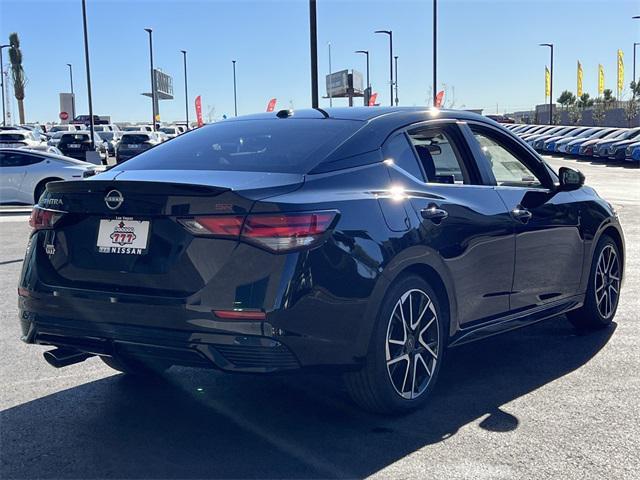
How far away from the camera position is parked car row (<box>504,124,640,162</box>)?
1403 inches

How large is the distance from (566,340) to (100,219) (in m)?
3.62

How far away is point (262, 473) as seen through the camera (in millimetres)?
3650

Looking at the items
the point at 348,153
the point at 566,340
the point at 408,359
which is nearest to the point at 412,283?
Answer: the point at 408,359

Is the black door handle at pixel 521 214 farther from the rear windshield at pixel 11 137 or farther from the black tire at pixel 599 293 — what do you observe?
the rear windshield at pixel 11 137

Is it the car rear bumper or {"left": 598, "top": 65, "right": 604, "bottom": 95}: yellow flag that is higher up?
{"left": 598, "top": 65, "right": 604, "bottom": 95}: yellow flag

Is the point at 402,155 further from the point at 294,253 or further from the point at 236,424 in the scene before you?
the point at 236,424

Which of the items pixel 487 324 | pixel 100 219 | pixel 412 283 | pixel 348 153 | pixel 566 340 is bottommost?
pixel 566 340

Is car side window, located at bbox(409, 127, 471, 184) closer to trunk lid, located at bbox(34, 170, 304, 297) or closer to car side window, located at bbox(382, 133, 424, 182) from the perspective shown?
car side window, located at bbox(382, 133, 424, 182)

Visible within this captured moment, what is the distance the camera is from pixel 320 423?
14.1 ft

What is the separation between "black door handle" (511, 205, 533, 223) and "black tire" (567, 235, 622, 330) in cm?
112

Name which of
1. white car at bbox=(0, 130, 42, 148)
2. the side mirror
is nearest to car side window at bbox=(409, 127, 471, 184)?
the side mirror

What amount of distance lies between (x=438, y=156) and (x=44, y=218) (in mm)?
2214

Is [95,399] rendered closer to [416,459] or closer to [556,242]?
[416,459]

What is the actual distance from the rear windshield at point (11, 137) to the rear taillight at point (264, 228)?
105 feet
